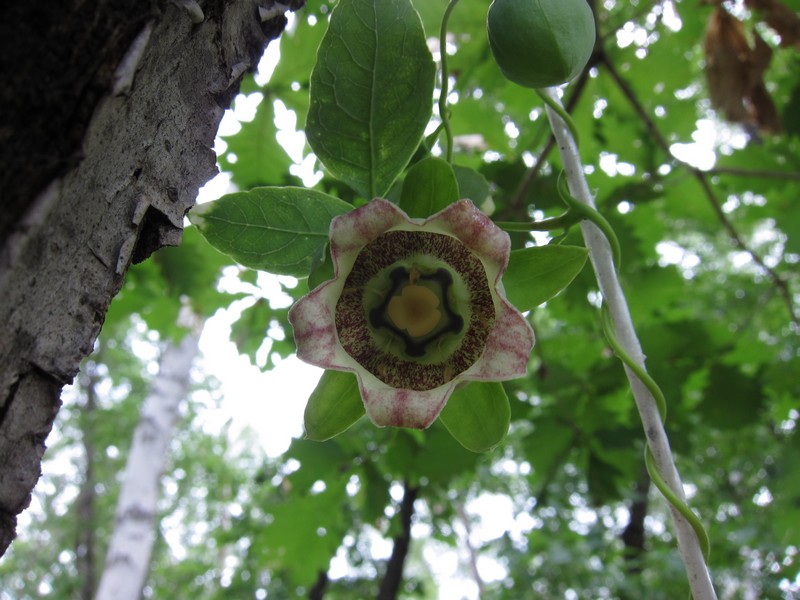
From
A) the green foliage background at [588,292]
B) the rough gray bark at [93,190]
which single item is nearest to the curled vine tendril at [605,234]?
the rough gray bark at [93,190]

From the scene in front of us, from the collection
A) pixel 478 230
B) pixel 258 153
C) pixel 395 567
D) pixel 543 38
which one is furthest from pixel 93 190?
pixel 395 567

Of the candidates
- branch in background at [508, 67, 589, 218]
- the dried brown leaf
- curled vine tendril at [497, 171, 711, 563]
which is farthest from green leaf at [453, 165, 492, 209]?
the dried brown leaf

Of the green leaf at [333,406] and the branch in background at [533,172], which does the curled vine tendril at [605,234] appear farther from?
the branch in background at [533,172]

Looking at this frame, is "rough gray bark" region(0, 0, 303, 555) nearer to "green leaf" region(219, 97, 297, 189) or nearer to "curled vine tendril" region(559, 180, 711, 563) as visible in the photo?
"curled vine tendril" region(559, 180, 711, 563)

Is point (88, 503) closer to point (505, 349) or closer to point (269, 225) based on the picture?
point (269, 225)

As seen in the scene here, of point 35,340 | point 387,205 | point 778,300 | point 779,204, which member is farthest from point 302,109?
point 778,300

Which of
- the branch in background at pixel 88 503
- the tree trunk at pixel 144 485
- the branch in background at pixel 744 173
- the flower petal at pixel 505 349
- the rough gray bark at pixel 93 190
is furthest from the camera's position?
the branch in background at pixel 88 503

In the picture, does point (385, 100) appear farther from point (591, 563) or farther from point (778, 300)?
point (591, 563)
